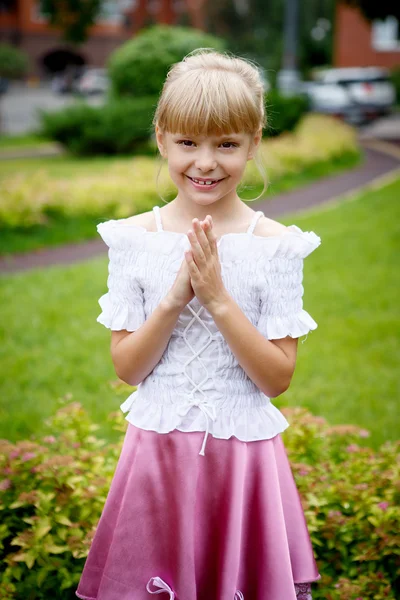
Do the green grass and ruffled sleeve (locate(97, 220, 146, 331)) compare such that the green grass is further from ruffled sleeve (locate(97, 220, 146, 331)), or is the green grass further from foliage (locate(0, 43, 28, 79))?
foliage (locate(0, 43, 28, 79))

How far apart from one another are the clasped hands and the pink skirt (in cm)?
42

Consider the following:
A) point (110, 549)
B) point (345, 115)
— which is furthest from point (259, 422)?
point (345, 115)

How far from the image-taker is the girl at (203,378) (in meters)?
1.88

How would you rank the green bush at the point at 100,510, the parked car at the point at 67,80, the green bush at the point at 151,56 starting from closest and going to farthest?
the green bush at the point at 100,510 → the green bush at the point at 151,56 → the parked car at the point at 67,80

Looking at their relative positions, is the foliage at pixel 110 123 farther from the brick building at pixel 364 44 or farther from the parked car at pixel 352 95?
the brick building at pixel 364 44

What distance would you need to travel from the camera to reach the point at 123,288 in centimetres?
198

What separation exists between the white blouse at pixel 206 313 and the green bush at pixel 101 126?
12509 millimetres

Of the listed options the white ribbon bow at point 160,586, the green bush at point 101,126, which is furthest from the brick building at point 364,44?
the white ribbon bow at point 160,586

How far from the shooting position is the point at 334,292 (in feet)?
21.1

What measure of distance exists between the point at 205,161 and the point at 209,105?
0.14 metres

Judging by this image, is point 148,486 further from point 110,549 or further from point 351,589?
point 351,589

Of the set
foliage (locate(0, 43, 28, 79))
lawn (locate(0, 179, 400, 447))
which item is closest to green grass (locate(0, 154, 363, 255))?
lawn (locate(0, 179, 400, 447))

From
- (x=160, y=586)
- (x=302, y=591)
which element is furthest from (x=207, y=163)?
(x=302, y=591)

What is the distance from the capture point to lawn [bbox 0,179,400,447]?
431 cm
